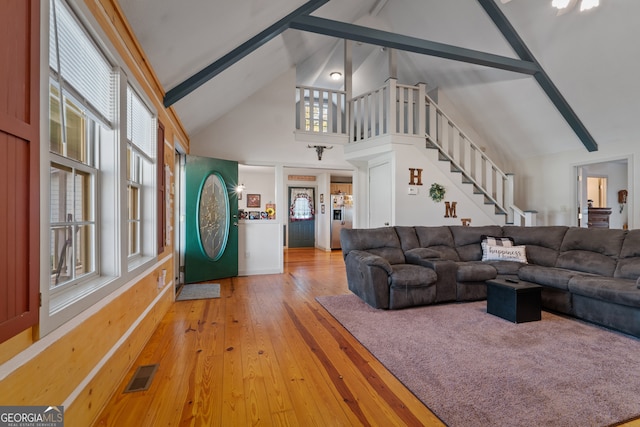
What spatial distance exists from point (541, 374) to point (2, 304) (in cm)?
277

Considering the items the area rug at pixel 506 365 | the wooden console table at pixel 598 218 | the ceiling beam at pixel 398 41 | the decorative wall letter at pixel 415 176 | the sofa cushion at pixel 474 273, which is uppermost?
the ceiling beam at pixel 398 41

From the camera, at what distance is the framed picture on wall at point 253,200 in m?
9.08

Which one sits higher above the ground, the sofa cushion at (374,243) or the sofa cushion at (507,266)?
the sofa cushion at (374,243)

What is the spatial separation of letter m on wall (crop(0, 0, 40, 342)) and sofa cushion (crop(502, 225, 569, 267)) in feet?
15.7

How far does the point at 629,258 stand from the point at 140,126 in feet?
16.3

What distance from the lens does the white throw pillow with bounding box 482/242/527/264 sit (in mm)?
3957

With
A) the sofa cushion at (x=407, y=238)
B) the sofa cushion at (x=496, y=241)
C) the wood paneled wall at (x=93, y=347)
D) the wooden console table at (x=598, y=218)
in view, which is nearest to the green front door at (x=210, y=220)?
the wood paneled wall at (x=93, y=347)

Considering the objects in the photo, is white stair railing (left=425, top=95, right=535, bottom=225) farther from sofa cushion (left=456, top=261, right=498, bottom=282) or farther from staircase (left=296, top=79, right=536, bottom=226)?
sofa cushion (left=456, top=261, right=498, bottom=282)

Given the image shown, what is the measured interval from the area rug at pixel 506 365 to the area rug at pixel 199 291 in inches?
70.5

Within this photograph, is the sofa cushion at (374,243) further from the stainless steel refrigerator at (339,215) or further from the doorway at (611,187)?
the doorway at (611,187)

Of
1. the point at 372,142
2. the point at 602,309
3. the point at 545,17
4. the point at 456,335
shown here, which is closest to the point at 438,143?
the point at 372,142

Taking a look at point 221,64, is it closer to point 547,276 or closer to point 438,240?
point 438,240

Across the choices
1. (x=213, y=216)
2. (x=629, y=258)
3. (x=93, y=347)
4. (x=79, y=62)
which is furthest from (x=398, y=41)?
(x=93, y=347)

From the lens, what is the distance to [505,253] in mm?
4008
